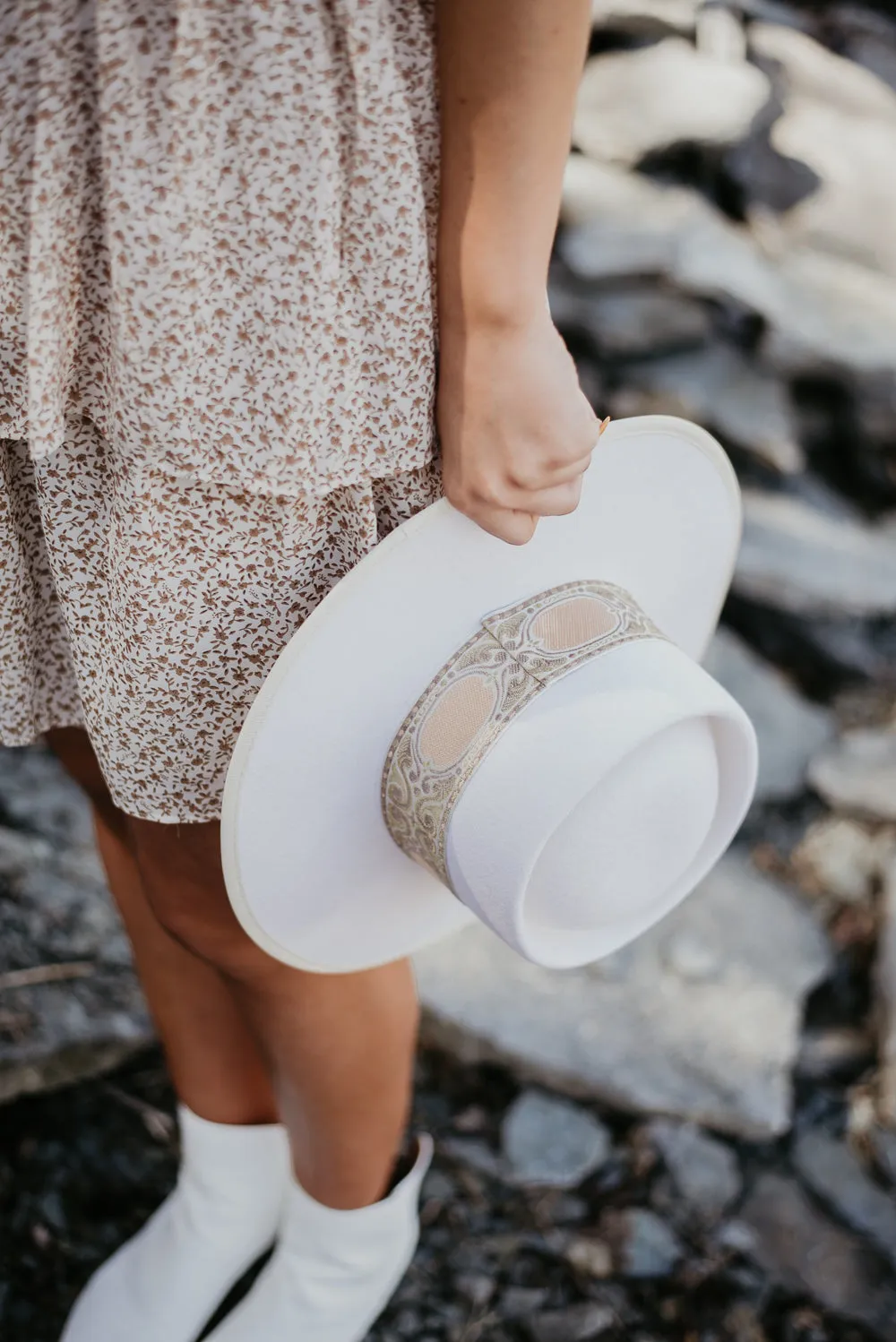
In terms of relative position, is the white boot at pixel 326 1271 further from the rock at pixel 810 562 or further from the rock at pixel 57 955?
the rock at pixel 810 562

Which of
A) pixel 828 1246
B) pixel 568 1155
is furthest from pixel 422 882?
pixel 828 1246

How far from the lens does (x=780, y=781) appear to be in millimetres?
2195

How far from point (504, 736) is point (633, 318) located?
6.87 ft

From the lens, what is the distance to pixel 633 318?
2.71 meters

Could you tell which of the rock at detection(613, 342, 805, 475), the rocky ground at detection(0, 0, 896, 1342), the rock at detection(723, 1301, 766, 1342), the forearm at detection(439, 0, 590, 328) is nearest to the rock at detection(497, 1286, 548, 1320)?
the rocky ground at detection(0, 0, 896, 1342)

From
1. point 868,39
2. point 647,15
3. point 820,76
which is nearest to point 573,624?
point 647,15

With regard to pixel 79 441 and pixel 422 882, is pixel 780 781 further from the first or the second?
pixel 79 441

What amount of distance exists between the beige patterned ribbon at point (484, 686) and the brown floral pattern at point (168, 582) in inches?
4.2

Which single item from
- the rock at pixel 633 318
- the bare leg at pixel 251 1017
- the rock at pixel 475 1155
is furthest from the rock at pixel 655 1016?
the rock at pixel 633 318

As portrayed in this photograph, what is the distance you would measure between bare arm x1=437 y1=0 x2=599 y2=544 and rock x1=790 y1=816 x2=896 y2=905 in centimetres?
140

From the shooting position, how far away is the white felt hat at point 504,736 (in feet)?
2.66

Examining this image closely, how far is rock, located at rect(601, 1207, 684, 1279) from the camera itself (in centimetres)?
150

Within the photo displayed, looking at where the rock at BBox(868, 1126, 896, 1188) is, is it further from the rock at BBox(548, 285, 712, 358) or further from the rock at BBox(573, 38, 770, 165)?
the rock at BBox(573, 38, 770, 165)

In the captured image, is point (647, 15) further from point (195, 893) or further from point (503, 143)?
point (195, 893)
